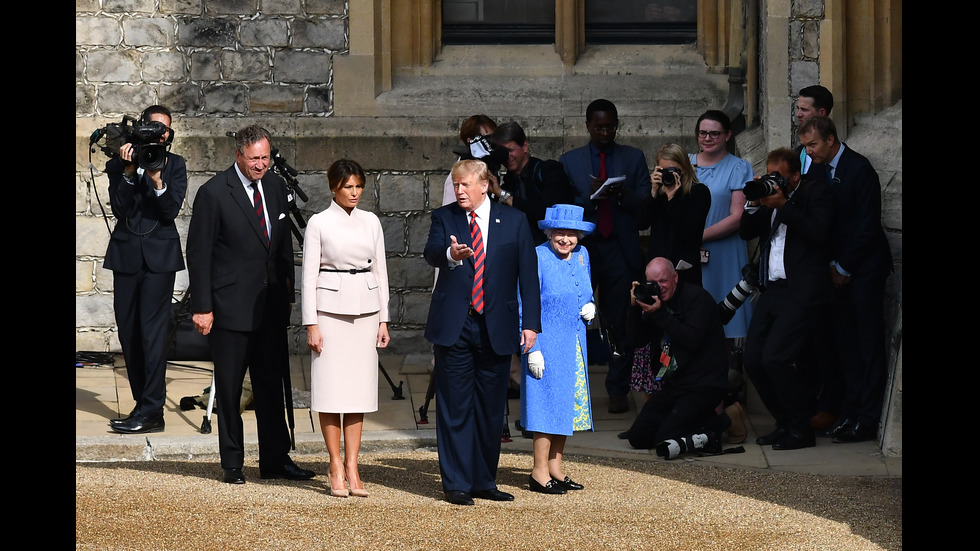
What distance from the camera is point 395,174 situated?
34.6 feet

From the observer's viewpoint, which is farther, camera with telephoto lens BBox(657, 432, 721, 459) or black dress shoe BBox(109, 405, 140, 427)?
black dress shoe BBox(109, 405, 140, 427)

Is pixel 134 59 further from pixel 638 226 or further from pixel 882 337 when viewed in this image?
pixel 882 337

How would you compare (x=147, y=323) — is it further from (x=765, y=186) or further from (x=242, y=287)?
(x=765, y=186)

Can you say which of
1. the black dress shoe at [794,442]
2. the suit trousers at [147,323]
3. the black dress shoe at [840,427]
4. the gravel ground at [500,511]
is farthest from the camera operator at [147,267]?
the black dress shoe at [840,427]

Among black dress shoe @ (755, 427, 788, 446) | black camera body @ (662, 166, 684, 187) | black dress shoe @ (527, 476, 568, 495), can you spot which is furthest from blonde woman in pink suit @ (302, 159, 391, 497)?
black dress shoe @ (755, 427, 788, 446)

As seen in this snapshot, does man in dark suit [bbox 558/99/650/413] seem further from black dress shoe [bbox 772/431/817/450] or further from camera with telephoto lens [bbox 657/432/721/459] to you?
black dress shoe [bbox 772/431/817/450]

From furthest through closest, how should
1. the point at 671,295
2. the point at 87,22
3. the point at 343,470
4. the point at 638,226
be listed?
the point at 87,22 < the point at 638,226 < the point at 671,295 < the point at 343,470

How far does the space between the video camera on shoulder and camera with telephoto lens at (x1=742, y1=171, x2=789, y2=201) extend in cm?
310

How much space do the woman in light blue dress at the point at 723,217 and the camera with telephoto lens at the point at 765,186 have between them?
67 centimetres

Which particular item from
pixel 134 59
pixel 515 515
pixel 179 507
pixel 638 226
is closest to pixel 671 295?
pixel 638 226

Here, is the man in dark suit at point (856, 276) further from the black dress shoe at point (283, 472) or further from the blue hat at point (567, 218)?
the black dress shoe at point (283, 472)

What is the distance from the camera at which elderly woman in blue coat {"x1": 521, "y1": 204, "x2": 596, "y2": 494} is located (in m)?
6.83

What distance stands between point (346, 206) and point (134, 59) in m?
4.41

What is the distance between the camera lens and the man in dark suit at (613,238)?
866 cm
